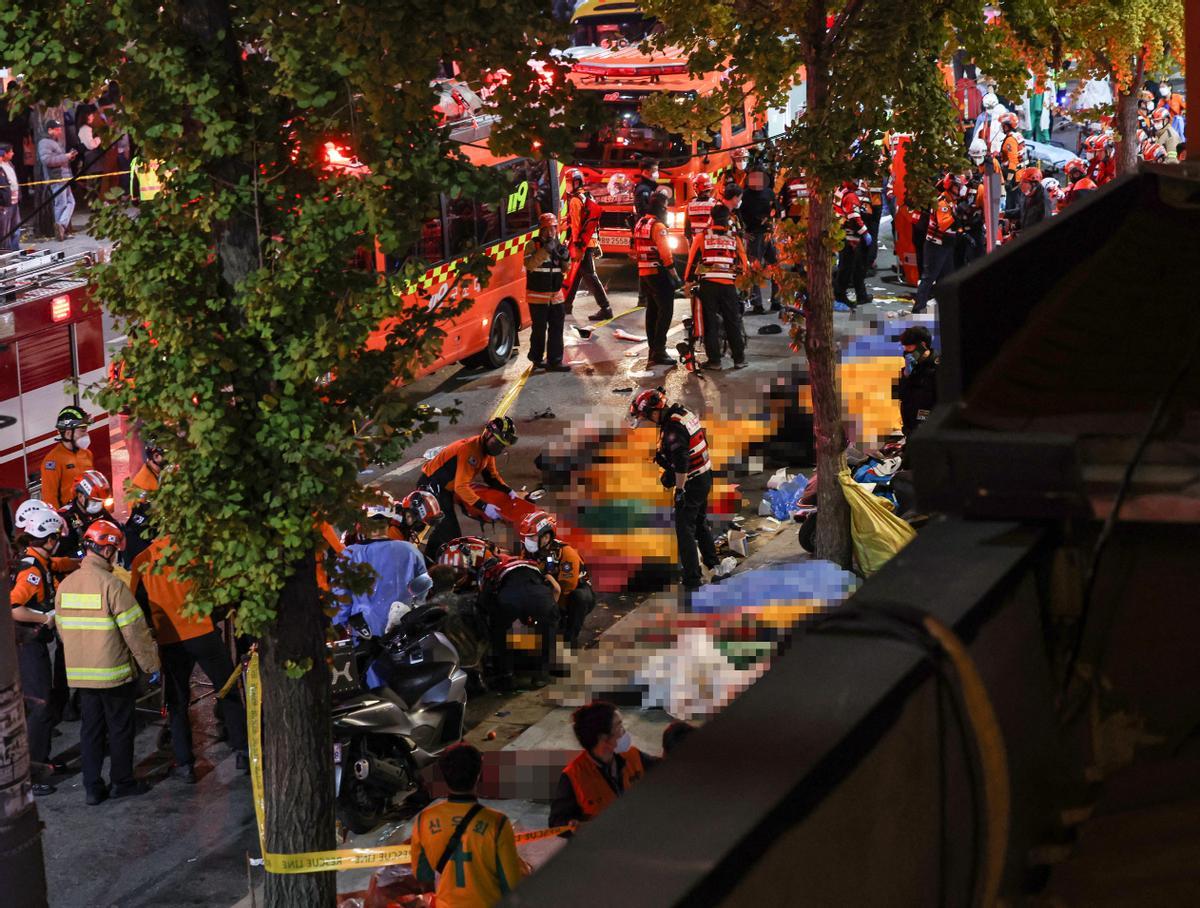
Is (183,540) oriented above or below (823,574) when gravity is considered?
above

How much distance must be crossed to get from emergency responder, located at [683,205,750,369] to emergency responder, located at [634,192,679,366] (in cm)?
33

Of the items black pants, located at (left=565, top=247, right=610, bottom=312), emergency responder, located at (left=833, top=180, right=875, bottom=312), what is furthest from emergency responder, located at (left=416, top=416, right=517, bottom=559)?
emergency responder, located at (left=833, top=180, right=875, bottom=312)

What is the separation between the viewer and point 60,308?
14586mm

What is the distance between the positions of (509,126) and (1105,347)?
4.74 m

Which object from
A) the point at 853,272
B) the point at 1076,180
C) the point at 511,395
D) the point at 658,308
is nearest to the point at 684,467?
the point at 511,395

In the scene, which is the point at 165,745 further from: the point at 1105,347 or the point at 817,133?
the point at 1105,347

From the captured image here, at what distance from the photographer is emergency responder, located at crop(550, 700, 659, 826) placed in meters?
7.82

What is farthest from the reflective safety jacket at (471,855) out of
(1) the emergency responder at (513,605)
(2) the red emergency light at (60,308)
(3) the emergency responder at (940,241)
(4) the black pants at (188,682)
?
(3) the emergency responder at (940,241)

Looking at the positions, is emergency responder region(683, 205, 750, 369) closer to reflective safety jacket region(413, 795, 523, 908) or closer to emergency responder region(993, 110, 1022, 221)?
emergency responder region(993, 110, 1022, 221)

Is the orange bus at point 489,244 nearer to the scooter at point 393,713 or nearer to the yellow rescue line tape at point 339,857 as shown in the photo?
the scooter at point 393,713

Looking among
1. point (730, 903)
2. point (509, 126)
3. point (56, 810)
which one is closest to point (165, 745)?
point (56, 810)

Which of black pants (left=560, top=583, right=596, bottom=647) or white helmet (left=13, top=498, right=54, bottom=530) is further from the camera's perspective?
black pants (left=560, top=583, right=596, bottom=647)

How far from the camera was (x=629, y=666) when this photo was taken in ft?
35.5

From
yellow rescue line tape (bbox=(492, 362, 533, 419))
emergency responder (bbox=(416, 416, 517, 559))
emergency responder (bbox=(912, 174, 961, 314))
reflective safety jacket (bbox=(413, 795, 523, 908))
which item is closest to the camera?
reflective safety jacket (bbox=(413, 795, 523, 908))
